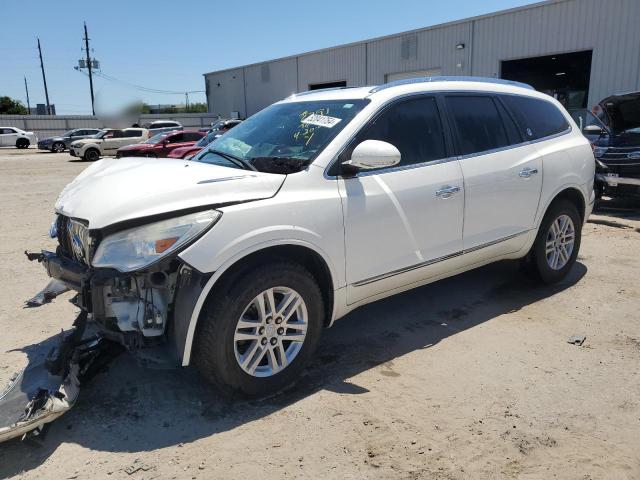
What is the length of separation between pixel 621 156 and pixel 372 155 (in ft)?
24.0

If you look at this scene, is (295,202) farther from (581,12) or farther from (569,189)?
(581,12)

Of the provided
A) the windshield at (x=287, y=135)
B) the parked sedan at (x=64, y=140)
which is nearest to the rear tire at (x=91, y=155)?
the parked sedan at (x=64, y=140)

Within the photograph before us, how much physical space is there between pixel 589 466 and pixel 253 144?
9.52ft

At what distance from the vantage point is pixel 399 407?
3.10 meters

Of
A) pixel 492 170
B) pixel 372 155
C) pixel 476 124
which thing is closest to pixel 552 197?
pixel 492 170

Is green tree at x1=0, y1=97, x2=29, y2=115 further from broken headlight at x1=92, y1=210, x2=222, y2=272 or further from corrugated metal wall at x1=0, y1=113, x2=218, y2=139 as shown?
broken headlight at x1=92, y1=210, x2=222, y2=272

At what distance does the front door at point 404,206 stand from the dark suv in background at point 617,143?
18.5 feet

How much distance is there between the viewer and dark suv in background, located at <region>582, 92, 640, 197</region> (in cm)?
862

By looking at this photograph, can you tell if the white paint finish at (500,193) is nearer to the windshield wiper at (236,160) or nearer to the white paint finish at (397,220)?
the white paint finish at (397,220)

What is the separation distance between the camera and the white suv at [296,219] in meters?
2.85

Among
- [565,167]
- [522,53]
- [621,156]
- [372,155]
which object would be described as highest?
[522,53]

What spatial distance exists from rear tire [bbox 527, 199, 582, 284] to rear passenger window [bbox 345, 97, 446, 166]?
1.59 meters

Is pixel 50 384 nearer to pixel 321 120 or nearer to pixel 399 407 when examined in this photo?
pixel 399 407

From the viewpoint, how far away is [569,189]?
5012 mm
